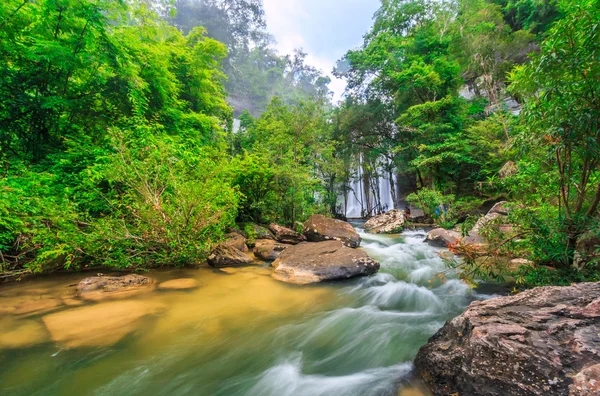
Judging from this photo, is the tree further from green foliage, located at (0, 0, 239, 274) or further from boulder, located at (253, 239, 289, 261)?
boulder, located at (253, 239, 289, 261)

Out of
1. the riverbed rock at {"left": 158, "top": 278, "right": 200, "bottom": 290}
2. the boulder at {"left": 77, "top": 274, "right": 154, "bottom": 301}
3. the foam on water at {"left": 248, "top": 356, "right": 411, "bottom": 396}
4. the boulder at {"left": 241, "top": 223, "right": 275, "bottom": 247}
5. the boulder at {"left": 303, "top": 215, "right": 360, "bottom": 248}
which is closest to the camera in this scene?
the foam on water at {"left": 248, "top": 356, "right": 411, "bottom": 396}

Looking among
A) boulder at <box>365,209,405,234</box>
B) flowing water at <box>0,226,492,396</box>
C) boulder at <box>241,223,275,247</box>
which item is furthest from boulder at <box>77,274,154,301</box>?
boulder at <box>365,209,405,234</box>

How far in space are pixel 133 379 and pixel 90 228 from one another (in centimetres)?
353

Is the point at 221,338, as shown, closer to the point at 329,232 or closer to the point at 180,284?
the point at 180,284

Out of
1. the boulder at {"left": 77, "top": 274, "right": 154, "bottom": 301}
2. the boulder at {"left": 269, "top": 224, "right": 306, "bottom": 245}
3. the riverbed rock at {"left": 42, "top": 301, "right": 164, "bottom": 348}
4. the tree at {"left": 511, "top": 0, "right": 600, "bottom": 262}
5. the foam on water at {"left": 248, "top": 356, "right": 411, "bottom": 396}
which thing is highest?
the tree at {"left": 511, "top": 0, "right": 600, "bottom": 262}

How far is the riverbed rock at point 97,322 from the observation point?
288 centimetres

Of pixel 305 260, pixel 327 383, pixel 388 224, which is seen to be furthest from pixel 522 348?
pixel 388 224

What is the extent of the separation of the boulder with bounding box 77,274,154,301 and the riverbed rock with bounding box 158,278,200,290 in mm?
253

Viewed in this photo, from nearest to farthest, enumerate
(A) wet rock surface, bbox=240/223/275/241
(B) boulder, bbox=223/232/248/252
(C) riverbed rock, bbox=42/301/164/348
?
(C) riverbed rock, bbox=42/301/164/348
(B) boulder, bbox=223/232/248/252
(A) wet rock surface, bbox=240/223/275/241

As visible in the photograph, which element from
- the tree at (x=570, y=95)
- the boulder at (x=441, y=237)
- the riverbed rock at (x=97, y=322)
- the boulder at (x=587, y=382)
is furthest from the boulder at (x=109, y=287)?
the boulder at (x=441, y=237)

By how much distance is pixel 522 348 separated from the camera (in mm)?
1688

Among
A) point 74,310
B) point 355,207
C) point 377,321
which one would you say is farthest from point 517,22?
point 74,310

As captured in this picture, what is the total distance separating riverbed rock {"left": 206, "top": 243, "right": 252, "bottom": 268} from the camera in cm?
619

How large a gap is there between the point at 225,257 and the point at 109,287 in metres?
2.56
